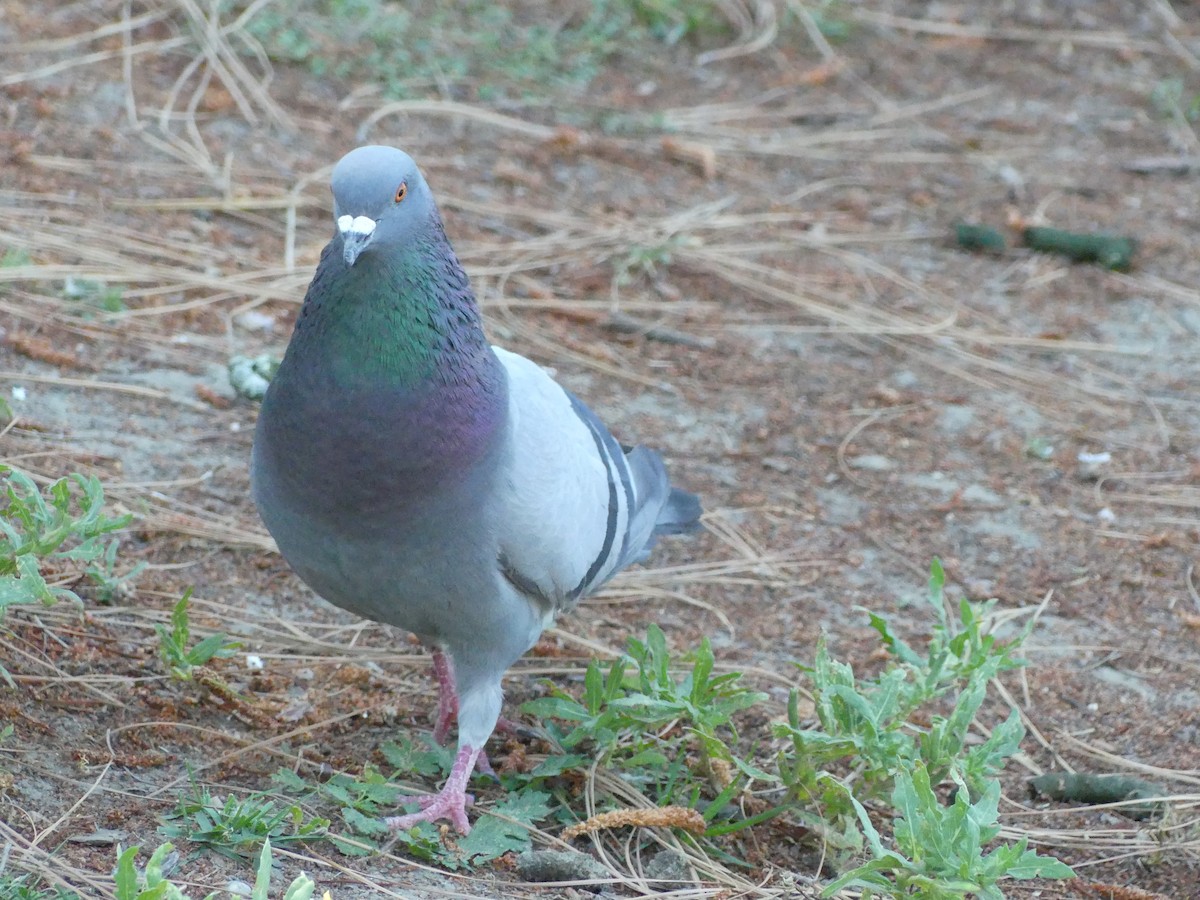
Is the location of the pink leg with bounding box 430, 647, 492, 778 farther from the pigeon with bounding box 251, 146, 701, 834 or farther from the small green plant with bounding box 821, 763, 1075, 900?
the small green plant with bounding box 821, 763, 1075, 900

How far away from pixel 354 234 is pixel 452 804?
1.27m

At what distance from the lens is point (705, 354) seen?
552 centimetres

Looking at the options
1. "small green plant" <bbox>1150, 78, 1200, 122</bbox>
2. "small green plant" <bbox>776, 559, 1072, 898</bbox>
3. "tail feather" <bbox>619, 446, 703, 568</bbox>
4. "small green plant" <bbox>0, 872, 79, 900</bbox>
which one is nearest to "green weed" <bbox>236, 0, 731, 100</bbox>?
"small green plant" <bbox>1150, 78, 1200, 122</bbox>

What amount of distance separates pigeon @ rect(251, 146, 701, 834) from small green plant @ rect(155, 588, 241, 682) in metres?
0.31

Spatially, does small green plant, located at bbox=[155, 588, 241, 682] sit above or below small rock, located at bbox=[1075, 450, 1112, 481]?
above

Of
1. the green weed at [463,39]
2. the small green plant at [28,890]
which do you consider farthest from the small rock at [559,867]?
the green weed at [463,39]

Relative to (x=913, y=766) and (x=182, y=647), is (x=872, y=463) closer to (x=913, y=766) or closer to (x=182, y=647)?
(x=913, y=766)

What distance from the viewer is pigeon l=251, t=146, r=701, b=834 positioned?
9.27 feet

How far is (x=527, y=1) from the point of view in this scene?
305 inches

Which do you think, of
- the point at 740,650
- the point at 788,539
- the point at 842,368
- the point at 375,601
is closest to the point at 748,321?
the point at 842,368

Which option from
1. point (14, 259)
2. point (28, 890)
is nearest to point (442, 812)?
point (28, 890)

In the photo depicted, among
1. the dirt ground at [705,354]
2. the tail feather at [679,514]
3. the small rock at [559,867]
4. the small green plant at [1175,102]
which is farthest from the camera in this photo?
the small green plant at [1175,102]

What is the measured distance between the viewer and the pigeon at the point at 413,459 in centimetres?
282

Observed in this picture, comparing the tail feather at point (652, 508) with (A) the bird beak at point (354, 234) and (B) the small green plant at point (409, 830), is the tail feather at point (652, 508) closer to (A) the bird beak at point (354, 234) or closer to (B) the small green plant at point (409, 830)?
(B) the small green plant at point (409, 830)
